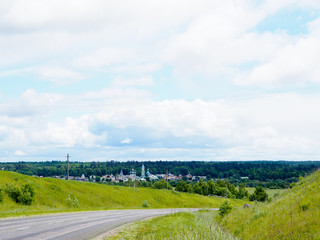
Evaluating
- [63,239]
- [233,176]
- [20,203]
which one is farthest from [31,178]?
[233,176]

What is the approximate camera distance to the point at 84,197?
5325cm

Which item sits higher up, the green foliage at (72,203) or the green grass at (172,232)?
the green grass at (172,232)

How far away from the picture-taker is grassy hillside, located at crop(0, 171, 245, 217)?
1467 inches

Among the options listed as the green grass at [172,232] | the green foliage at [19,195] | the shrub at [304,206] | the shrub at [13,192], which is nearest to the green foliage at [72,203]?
the green foliage at [19,195]

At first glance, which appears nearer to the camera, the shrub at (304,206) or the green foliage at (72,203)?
the shrub at (304,206)

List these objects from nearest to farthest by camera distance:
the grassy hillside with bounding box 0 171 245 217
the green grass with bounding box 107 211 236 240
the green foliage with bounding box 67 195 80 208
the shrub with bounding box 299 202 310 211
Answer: the green grass with bounding box 107 211 236 240, the shrub with bounding box 299 202 310 211, the grassy hillside with bounding box 0 171 245 217, the green foliage with bounding box 67 195 80 208

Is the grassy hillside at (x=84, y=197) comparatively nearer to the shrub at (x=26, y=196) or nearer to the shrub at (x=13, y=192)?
the shrub at (x=26, y=196)

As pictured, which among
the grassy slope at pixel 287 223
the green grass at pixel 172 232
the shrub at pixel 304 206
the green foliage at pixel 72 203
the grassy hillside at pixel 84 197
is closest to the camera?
the green grass at pixel 172 232

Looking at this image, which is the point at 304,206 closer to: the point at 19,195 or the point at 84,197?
the point at 19,195

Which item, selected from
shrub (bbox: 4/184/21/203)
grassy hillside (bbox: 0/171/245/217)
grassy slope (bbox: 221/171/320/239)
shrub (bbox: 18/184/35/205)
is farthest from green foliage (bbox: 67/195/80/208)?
grassy slope (bbox: 221/171/320/239)

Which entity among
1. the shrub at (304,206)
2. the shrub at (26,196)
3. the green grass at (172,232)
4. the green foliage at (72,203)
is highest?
the shrub at (304,206)

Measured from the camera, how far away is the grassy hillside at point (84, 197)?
3726cm

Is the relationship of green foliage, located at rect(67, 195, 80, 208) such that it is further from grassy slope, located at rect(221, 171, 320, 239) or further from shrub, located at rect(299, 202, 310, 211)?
shrub, located at rect(299, 202, 310, 211)

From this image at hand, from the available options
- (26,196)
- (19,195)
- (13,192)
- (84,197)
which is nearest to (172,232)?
(26,196)
